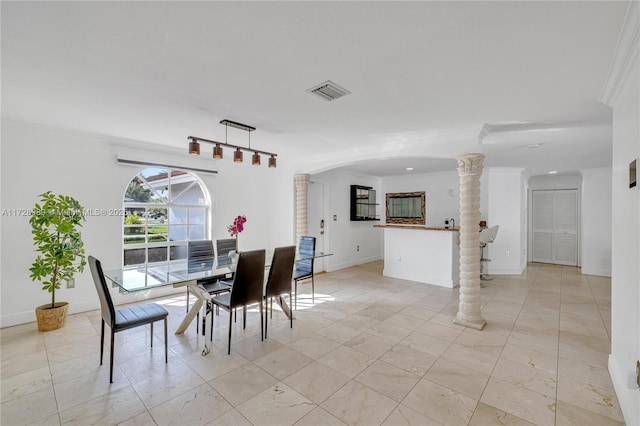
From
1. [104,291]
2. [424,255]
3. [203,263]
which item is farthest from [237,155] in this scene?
[424,255]

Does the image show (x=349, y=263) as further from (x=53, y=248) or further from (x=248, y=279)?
(x=53, y=248)

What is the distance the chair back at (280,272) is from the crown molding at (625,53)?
289 cm

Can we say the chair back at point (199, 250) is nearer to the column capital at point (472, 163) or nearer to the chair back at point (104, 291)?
the chair back at point (104, 291)

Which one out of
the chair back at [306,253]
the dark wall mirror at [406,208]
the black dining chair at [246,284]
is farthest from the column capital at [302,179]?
the dark wall mirror at [406,208]

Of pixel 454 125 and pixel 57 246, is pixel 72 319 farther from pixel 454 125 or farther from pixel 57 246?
pixel 454 125

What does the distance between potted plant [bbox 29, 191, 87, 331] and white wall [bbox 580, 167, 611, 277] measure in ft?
29.1

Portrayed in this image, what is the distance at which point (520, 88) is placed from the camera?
228 centimetres

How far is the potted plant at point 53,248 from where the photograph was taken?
305 cm

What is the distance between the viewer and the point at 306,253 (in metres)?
4.20

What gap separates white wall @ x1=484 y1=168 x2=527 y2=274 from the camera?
5.96 metres

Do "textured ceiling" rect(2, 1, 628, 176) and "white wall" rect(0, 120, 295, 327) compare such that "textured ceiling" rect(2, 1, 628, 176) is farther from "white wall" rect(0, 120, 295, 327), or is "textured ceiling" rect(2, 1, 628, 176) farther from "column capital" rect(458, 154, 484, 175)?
"white wall" rect(0, 120, 295, 327)

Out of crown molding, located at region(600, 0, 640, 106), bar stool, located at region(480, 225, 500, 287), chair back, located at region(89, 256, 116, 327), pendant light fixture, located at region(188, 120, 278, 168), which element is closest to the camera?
crown molding, located at region(600, 0, 640, 106)

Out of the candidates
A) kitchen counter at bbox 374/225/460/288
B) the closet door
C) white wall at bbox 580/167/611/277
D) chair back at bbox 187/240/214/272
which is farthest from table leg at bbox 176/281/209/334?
the closet door

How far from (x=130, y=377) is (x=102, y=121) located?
2672 millimetres
